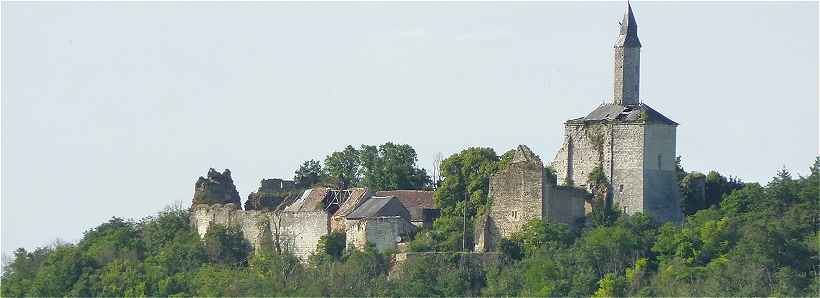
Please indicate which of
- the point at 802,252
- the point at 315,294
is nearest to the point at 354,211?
the point at 315,294

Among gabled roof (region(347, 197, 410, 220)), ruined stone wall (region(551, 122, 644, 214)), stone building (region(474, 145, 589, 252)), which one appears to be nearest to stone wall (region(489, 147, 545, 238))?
stone building (region(474, 145, 589, 252))

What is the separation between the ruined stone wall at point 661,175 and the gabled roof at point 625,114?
0.66 feet

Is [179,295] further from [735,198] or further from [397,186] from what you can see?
[735,198]

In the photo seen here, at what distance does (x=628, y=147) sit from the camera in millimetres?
63844

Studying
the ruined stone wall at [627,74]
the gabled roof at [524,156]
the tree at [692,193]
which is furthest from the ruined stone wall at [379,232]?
the tree at [692,193]

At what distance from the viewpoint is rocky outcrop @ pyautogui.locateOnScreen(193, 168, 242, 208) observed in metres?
74.4

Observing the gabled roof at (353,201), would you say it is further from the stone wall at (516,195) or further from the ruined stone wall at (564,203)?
the ruined stone wall at (564,203)

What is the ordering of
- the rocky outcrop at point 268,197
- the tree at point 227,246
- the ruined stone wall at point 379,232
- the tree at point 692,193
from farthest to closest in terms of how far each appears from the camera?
1. the rocky outcrop at point 268,197
2. the tree at point 227,246
3. the ruined stone wall at point 379,232
4. the tree at point 692,193

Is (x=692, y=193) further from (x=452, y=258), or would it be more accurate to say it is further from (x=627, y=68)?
(x=452, y=258)

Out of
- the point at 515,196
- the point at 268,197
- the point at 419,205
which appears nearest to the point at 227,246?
the point at 268,197

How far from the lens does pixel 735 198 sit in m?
63.9

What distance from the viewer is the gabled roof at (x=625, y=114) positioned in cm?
6388

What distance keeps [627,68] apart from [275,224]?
1104 cm

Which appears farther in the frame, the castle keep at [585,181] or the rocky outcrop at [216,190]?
the rocky outcrop at [216,190]
